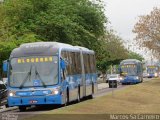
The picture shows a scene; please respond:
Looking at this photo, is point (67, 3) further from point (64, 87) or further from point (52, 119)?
point (52, 119)

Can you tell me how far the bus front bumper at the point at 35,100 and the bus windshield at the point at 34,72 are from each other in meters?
0.60

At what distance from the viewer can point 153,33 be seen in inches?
2815

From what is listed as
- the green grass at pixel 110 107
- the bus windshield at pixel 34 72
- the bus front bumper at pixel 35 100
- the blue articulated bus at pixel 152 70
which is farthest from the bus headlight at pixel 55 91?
the blue articulated bus at pixel 152 70

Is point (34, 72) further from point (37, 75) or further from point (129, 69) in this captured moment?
point (129, 69)

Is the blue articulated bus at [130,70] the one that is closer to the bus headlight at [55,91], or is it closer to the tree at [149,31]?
the tree at [149,31]

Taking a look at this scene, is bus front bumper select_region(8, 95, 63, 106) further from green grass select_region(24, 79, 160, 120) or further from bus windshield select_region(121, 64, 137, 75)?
bus windshield select_region(121, 64, 137, 75)

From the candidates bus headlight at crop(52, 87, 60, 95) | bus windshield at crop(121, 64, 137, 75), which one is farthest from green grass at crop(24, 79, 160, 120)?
bus windshield at crop(121, 64, 137, 75)

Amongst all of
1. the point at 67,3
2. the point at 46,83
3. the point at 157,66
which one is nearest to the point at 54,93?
the point at 46,83

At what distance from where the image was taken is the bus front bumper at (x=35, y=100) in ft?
85.7

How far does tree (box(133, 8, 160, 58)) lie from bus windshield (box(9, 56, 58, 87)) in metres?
45.1

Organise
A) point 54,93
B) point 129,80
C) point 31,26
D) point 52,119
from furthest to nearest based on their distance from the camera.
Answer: point 129,80 → point 31,26 → point 54,93 → point 52,119

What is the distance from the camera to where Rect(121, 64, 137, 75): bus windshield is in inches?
2761

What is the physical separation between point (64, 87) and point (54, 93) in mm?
1070

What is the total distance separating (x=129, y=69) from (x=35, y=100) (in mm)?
45132
